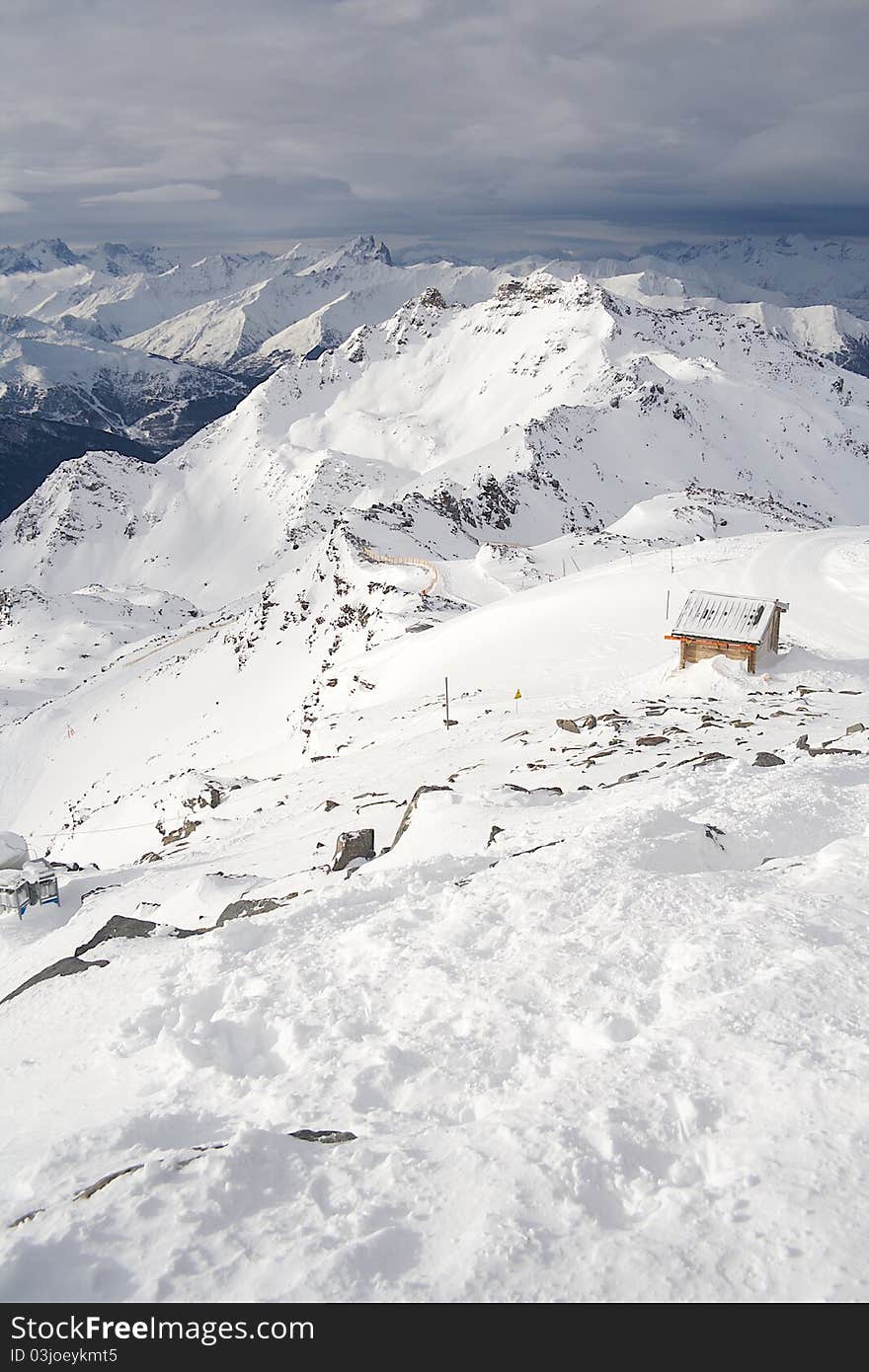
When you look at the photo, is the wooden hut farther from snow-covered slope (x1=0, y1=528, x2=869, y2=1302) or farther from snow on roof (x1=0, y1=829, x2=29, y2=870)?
snow on roof (x1=0, y1=829, x2=29, y2=870)

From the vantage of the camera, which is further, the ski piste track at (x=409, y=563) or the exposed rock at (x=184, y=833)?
the ski piste track at (x=409, y=563)

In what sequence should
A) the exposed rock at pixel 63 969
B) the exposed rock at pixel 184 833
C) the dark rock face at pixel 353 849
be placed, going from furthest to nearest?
the exposed rock at pixel 184 833, the dark rock face at pixel 353 849, the exposed rock at pixel 63 969

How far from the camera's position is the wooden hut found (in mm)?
29100

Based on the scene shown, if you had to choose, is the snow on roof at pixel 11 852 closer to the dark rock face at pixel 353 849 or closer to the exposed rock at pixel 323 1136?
the dark rock face at pixel 353 849

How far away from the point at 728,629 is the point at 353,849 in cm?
1920

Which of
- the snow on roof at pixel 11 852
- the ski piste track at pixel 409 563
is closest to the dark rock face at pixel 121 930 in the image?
the snow on roof at pixel 11 852

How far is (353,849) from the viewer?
15727 mm

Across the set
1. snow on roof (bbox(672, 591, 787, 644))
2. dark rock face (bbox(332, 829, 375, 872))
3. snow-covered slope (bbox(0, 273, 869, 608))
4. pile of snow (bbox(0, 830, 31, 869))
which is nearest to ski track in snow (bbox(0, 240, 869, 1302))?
dark rock face (bbox(332, 829, 375, 872))

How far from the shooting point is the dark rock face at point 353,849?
51.1 feet

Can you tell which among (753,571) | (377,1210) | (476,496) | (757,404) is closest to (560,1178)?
(377,1210)

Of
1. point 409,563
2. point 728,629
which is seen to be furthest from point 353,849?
point 409,563

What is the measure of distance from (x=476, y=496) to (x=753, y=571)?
7375 centimetres

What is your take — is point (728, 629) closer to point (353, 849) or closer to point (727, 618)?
point (727, 618)

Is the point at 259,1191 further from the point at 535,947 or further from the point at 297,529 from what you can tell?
the point at 297,529
